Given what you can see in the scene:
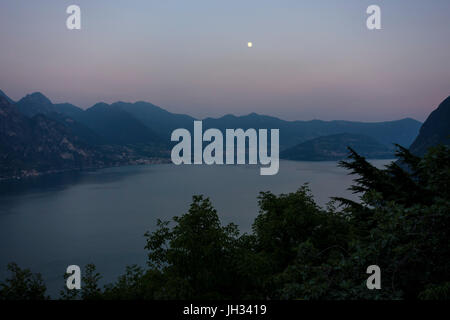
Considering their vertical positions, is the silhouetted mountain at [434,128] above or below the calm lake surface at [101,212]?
above

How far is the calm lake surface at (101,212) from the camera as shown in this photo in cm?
6850

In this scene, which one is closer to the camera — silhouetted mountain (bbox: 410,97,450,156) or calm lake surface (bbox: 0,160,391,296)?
calm lake surface (bbox: 0,160,391,296)

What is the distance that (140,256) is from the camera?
6850 centimetres

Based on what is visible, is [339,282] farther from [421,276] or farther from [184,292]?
[184,292]

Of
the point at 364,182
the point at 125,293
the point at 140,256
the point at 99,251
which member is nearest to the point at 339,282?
the point at 125,293

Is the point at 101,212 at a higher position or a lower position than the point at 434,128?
lower

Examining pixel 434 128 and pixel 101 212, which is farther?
pixel 434 128

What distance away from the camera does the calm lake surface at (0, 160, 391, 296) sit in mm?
68500

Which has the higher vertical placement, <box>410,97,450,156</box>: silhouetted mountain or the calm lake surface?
<box>410,97,450,156</box>: silhouetted mountain

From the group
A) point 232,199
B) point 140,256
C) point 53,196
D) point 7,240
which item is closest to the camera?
point 140,256

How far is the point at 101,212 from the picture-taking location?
358 ft

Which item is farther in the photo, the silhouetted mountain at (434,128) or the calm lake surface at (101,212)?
the silhouetted mountain at (434,128)

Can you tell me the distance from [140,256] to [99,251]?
10472 mm
